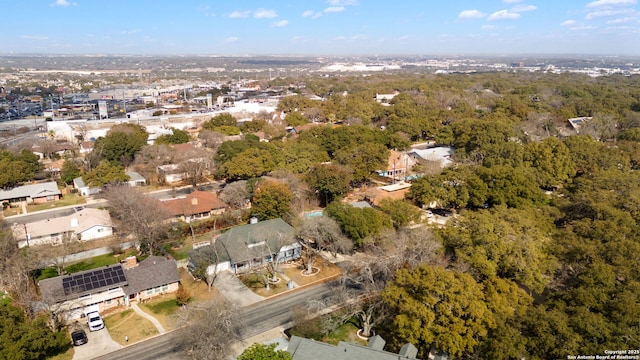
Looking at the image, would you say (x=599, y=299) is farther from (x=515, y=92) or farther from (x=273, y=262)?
(x=515, y=92)

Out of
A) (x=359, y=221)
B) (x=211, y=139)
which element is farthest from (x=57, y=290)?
(x=211, y=139)

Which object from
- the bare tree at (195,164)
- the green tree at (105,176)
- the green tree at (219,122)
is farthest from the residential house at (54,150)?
the bare tree at (195,164)

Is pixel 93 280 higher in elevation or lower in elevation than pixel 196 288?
higher

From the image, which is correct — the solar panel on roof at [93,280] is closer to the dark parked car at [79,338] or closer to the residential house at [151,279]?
the residential house at [151,279]

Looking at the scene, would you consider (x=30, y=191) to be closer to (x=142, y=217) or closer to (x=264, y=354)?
(x=142, y=217)

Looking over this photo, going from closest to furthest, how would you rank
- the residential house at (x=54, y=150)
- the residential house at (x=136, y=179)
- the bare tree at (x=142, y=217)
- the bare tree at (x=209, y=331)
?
the bare tree at (x=209, y=331)
the bare tree at (x=142, y=217)
the residential house at (x=136, y=179)
the residential house at (x=54, y=150)
